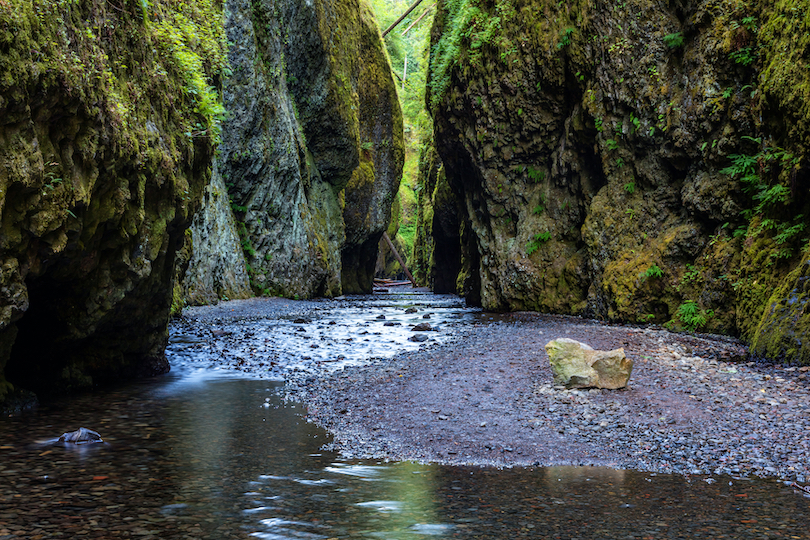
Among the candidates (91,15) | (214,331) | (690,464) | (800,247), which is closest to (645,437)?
(690,464)

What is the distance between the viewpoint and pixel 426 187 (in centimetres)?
4044

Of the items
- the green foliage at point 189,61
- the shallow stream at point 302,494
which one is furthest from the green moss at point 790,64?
the green foliage at point 189,61

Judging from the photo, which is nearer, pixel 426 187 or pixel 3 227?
pixel 3 227

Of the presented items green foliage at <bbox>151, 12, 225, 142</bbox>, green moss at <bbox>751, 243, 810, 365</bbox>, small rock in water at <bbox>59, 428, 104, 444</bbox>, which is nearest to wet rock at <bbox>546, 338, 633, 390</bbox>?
green moss at <bbox>751, 243, 810, 365</bbox>

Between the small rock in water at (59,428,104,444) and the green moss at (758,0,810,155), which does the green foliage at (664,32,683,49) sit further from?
the small rock in water at (59,428,104,444)

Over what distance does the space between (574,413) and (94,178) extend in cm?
593

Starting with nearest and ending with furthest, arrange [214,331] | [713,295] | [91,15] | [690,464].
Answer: [690,464]
[91,15]
[713,295]
[214,331]

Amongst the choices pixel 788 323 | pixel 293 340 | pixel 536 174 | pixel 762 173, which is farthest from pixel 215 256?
pixel 788 323

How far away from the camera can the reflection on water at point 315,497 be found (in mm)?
3777

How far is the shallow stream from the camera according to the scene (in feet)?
12.4

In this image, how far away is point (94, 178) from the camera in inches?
247

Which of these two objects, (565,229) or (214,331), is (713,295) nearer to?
(565,229)

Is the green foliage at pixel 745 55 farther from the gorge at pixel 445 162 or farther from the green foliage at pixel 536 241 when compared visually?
the green foliage at pixel 536 241

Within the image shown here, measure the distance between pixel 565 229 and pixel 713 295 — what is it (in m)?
6.83
